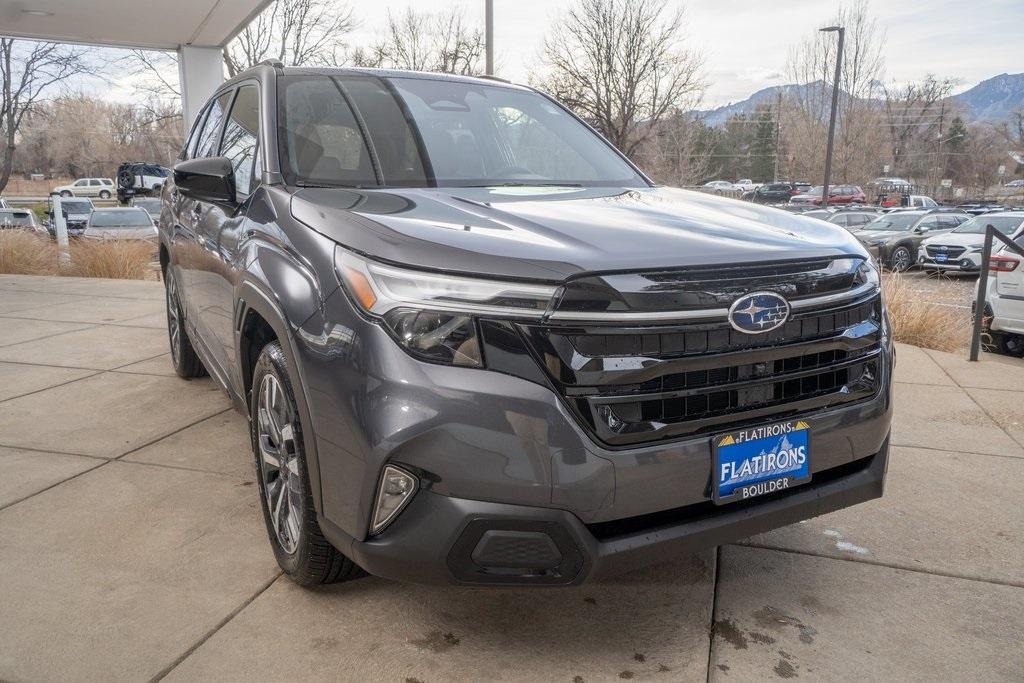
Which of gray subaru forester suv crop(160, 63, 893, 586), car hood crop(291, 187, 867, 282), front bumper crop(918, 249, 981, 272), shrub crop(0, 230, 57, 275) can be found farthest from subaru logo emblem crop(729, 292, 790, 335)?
front bumper crop(918, 249, 981, 272)

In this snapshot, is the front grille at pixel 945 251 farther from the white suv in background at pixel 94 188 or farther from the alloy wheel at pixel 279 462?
the white suv in background at pixel 94 188

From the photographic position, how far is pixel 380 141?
10.3 ft

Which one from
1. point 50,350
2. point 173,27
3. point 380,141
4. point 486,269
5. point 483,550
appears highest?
point 173,27

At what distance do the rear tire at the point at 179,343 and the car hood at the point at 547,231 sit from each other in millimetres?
2774

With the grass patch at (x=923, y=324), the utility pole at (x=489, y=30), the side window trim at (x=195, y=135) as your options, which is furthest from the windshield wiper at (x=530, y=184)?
the utility pole at (x=489, y=30)

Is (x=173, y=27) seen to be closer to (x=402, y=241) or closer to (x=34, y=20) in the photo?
(x=34, y=20)

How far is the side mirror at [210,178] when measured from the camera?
10.0 ft

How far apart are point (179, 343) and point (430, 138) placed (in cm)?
284

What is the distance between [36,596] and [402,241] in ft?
5.80

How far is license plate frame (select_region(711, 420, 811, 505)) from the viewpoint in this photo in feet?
7.08

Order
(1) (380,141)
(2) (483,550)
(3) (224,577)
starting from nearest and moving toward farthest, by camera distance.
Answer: (2) (483,550)
(3) (224,577)
(1) (380,141)

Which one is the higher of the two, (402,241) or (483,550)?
(402,241)

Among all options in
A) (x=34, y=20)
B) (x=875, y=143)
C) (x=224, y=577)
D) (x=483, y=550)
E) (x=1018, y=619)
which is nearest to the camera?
(x=483, y=550)

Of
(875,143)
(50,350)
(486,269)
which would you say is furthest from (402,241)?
(875,143)
